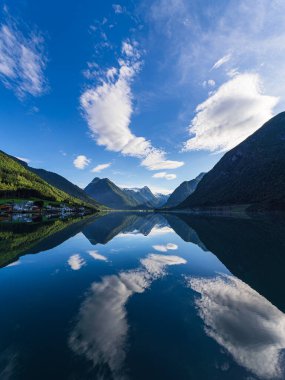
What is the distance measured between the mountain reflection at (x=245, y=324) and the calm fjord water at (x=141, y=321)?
0.17 ft

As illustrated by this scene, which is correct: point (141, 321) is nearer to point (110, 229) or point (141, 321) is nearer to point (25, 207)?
point (110, 229)

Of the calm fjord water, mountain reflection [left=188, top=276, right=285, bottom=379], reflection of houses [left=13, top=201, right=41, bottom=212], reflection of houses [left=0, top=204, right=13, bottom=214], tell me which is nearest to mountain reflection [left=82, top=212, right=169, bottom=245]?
the calm fjord water

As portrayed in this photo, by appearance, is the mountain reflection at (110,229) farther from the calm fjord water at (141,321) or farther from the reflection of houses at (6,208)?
the reflection of houses at (6,208)

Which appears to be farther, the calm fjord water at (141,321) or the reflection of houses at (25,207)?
the reflection of houses at (25,207)

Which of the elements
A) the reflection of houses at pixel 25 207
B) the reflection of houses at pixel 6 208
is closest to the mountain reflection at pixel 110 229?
the reflection of houses at pixel 6 208

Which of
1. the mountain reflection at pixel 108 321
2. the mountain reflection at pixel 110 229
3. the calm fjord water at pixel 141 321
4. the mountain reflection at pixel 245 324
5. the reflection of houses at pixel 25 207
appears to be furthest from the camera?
the reflection of houses at pixel 25 207

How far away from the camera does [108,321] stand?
39.1 ft

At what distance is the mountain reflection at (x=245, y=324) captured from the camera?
8999 mm

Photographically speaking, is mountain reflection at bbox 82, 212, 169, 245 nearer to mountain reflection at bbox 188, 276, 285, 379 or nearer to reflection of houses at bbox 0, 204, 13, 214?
mountain reflection at bbox 188, 276, 285, 379

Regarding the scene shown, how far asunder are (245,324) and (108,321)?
749 cm

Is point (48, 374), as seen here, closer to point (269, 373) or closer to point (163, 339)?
point (163, 339)

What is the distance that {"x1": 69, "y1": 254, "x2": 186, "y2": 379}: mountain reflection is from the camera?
8.65 meters

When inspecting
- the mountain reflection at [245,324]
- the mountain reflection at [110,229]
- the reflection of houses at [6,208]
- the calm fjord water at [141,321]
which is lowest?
the mountain reflection at [245,324]

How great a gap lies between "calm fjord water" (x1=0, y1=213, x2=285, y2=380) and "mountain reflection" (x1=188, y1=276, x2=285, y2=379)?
5 centimetres
